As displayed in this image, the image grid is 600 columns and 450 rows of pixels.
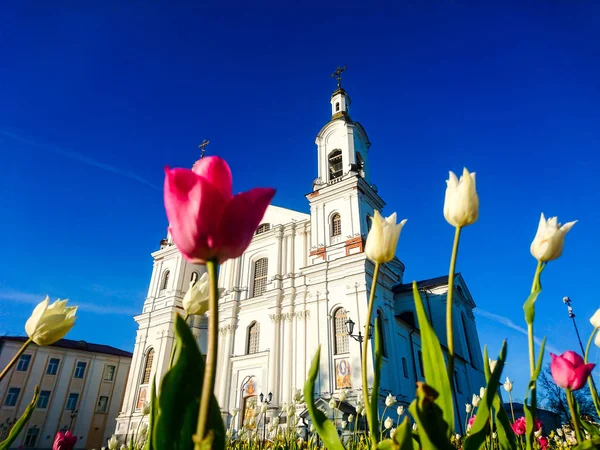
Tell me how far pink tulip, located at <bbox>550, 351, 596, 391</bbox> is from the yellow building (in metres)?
32.6

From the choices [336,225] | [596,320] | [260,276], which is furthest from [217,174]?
[260,276]

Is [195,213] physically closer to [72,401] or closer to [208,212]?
[208,212]

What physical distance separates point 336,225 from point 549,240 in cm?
1909

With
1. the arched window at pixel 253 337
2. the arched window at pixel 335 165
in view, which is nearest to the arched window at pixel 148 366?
the arched window at pixel 253 337

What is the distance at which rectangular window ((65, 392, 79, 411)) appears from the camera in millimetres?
29078

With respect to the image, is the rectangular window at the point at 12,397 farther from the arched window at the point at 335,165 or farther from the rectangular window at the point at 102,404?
the arched window at the point at 335,165

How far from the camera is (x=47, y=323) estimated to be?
1583 millimetres

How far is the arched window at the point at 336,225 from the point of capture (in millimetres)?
20219

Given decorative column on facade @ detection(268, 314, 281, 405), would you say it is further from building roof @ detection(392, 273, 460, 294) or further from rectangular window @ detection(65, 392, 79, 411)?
rectangular window @ detection(65, 392, 79, 411)

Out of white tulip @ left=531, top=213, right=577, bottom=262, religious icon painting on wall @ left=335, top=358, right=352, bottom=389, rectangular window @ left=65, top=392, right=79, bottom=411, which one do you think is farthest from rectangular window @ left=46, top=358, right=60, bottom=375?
white tulip @ left=531, top=213, right=577, bottom=262

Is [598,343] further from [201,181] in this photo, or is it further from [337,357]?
[337,357]

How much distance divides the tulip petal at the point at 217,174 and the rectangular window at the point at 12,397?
35334 mm

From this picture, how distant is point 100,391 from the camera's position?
3091cm

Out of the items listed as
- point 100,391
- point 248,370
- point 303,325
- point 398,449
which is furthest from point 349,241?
point 100,391
